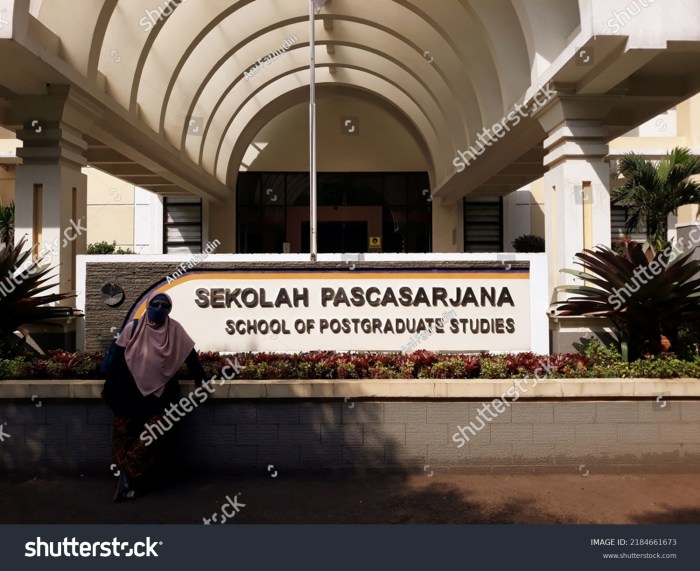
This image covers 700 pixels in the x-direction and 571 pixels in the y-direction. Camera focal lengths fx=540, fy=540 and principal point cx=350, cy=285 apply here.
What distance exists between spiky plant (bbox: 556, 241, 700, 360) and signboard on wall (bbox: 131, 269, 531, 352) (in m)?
0.82

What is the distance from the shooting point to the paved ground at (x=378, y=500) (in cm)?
439

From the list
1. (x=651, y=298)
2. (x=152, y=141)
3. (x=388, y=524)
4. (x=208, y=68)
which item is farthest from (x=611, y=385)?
(x=208, y=68)

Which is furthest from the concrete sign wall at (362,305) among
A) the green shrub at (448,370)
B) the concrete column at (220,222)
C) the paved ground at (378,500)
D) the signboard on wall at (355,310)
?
the concrete column at (220,222)

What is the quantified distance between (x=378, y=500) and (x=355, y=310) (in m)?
2.53

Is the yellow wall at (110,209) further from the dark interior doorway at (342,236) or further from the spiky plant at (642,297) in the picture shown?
the spiky plant at (642,297)

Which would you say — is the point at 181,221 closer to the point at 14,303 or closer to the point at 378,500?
the point at 14,303

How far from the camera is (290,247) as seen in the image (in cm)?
1859

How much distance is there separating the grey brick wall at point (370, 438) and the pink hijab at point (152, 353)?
60cm

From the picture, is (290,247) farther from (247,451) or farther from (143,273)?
(247,451)

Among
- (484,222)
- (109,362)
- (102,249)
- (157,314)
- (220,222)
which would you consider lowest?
(109,362)

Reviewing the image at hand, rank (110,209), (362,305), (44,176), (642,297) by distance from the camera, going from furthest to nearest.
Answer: (110,209) < (44,176) < (362,305) < (642,297)

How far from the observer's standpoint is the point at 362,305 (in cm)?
666

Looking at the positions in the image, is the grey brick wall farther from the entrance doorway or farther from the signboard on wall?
the entrance doorway

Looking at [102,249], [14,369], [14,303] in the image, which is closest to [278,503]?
[14,369]
